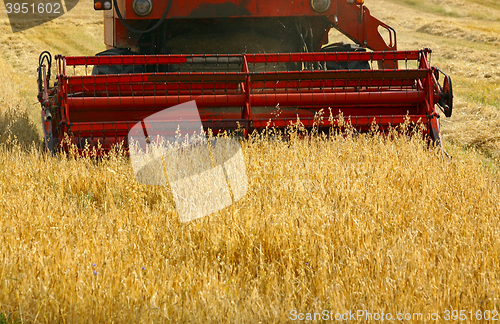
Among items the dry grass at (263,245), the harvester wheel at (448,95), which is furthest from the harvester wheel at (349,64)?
the dry grass at (263,245)

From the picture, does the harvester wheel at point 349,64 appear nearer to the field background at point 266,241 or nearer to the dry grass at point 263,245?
the field background at point 266,241

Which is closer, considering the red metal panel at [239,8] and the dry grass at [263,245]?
the dry grass at [263,245]

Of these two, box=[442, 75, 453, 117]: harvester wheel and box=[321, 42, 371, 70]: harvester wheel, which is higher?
box=[321, 42, 371, 70]: harvester wheel

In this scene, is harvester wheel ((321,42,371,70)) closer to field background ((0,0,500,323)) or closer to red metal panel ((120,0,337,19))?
red metal panel ((120,0,337,19))

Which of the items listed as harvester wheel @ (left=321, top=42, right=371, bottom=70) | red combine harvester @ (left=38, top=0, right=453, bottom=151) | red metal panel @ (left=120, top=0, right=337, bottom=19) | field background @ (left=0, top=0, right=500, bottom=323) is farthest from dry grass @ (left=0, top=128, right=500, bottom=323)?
red metal panel @ (left=120, top=0, right=337, bottom=19)

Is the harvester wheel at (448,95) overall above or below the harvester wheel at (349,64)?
below

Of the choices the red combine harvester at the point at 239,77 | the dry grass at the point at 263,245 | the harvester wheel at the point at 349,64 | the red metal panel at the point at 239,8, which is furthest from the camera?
the harvester wheel at the point at 349,64

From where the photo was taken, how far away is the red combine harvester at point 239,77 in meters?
4.59

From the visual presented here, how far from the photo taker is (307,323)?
2025mm

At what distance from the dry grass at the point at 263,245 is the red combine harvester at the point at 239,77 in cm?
77

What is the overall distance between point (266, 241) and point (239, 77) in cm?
222

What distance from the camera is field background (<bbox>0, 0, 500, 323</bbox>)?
2092mm

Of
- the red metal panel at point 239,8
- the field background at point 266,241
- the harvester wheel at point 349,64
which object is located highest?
the red metal panel at point 239,8

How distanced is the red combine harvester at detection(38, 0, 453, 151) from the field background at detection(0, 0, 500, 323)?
0.40m
